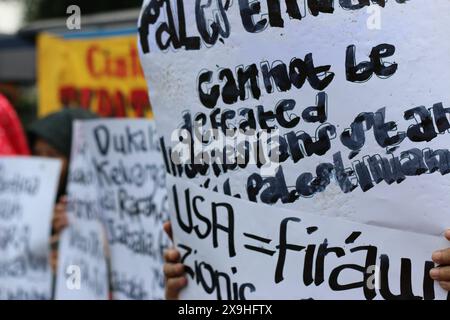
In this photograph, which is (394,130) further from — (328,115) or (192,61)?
(192,61)

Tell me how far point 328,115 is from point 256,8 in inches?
12.8

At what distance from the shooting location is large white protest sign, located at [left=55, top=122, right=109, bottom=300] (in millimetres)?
3027

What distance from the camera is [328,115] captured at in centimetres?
165

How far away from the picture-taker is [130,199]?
2949mm

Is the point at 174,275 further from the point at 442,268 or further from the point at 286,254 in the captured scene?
the point at 442,268

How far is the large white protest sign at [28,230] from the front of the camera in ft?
10.6

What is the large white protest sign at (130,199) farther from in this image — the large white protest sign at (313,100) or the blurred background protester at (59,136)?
the large white protest sign at (313,100)

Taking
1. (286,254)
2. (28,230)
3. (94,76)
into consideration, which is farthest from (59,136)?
(286,254)

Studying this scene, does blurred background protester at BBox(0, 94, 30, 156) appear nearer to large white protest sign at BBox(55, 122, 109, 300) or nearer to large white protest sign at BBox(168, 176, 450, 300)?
large white protest sign at BBox(55, 122, 109, 300)

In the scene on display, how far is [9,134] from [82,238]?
0.77m

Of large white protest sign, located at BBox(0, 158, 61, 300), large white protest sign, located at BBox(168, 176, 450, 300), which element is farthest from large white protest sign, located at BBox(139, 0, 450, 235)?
large white protest sign, located at BBox(0, 158, 61, 300)

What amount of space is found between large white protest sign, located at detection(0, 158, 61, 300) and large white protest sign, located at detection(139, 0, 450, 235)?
4.67 ft

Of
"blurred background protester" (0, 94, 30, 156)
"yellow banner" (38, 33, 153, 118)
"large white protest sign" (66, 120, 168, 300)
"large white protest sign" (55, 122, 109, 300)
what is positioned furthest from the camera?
"yellow banner" (38, 33, 153, 118)
